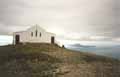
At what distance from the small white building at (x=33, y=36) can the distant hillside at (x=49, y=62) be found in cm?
6

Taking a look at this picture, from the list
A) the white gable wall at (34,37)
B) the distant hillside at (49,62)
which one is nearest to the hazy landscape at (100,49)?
the distant hillside at (49,62)

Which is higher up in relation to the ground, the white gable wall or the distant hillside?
the white gable wall

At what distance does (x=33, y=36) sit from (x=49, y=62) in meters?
0.36

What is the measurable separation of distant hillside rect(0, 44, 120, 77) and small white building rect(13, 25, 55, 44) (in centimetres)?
6

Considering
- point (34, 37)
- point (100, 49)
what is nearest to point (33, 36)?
point (34, 37)

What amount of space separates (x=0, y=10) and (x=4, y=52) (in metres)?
0.50

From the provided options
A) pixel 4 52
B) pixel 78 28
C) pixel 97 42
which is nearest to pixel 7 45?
pixel 4 52

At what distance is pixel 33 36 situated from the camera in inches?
111

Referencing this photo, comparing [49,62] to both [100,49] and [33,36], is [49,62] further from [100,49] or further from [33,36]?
[100,49]

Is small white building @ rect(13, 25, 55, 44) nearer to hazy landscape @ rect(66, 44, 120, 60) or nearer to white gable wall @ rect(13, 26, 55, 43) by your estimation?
white gable wall @ rect(13, 26, 55, 43)

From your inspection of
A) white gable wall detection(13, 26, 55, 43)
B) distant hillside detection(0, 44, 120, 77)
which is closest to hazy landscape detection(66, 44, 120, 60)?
distant hillside detection(0, 44, 120, 77)

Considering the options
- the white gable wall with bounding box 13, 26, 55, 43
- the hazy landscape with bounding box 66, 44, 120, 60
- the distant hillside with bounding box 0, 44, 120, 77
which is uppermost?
the white gable wall with bounding box 13, 26, 55, 43

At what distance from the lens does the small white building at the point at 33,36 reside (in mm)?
2783

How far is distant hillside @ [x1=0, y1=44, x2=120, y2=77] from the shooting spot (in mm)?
2730
